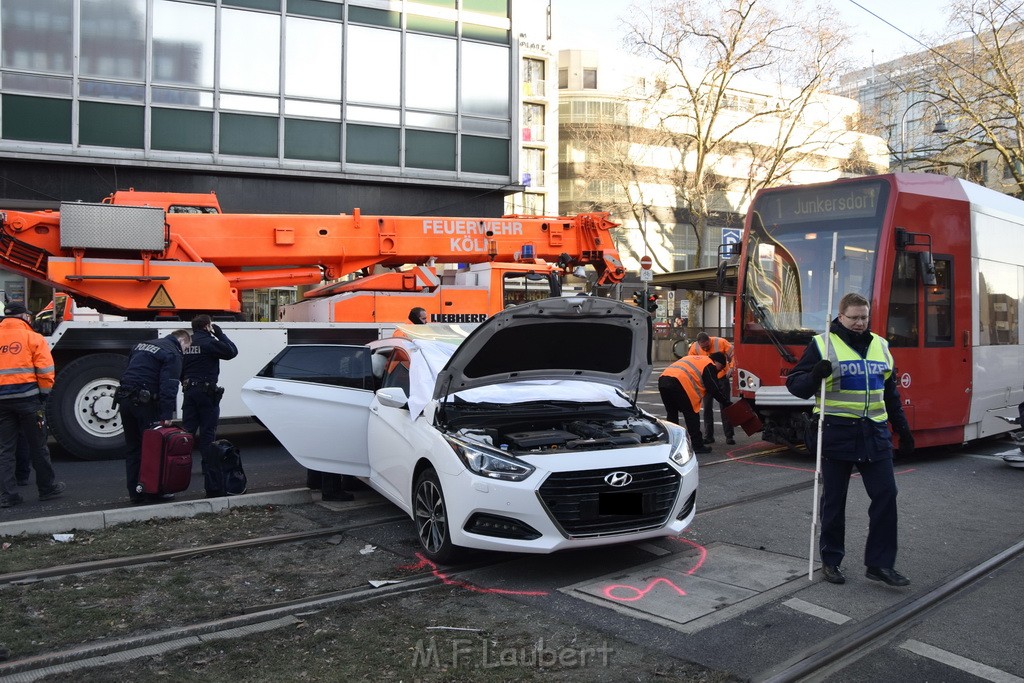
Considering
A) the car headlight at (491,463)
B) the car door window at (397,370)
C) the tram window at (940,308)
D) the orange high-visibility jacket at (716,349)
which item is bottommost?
the car headlight at (491,463)

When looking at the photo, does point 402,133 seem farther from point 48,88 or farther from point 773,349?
point 773,349

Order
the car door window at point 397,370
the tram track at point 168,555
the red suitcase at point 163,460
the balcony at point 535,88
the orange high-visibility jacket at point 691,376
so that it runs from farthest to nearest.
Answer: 1. the balcony at point 535,88
2. the orange high-visibility jacket at point 691,376
3. the red suitcase at point 163,460
4. the car door window at point 397,370
5. the tram track at point 168,555

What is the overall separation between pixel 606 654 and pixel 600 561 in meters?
1.56

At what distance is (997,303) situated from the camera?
11.0m

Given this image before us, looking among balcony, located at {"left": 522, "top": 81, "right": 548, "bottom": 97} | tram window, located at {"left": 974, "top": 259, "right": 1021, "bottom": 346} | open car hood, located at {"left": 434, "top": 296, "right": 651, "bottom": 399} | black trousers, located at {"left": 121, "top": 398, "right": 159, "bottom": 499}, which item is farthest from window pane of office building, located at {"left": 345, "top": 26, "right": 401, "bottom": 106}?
balcony, located at {"left": 522, "top": 81, "right": 548, "bottom": 97}

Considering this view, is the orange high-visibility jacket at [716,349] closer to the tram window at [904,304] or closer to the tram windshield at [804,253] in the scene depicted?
the tram windshield at [804,253]

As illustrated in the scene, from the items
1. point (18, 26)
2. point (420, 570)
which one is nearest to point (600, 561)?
point (420, 570)

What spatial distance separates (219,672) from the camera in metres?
4.08

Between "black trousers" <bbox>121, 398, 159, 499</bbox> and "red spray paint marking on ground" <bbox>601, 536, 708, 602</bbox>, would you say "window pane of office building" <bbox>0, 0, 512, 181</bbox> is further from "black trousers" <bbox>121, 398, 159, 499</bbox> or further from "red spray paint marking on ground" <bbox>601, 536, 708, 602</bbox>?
"red spray paint marking on ground" <bbox>601, 536, 708, 602</bbox>

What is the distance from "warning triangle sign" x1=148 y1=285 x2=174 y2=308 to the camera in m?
10.9

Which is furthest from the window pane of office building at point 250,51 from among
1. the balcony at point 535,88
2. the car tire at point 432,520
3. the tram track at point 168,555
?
the balcony at point 535,88

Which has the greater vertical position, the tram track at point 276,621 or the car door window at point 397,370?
the car door window at point 397,370

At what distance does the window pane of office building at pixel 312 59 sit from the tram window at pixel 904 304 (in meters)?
13.9

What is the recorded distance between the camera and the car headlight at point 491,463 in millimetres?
5301
